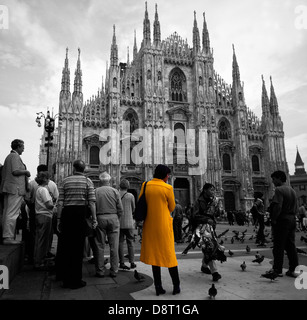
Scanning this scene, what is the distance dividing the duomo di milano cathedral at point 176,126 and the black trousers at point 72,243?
22.1 m

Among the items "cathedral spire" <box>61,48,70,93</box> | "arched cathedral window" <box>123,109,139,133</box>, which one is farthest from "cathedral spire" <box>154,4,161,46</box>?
"cathedral spire" <box>61,48,70,93</box>

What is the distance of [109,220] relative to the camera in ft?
16.6

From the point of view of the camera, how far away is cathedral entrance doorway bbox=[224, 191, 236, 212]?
3102cm

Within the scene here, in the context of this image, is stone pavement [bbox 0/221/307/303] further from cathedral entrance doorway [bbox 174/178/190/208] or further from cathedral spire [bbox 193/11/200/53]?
cathedral spire [bbox 193/11/200/53]

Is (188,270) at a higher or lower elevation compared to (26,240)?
lower

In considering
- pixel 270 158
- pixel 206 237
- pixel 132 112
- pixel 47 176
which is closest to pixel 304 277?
pixel 206 237

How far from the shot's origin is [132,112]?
30062 millimetres

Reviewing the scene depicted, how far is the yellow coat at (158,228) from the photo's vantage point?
374 cm

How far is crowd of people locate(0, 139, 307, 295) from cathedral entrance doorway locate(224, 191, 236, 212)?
26822 mm

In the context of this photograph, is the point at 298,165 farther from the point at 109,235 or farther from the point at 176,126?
the point at 109,235

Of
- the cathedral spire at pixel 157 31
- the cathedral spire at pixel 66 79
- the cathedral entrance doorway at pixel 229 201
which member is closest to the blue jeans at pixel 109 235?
the cathedral spire at pixel 66 79
